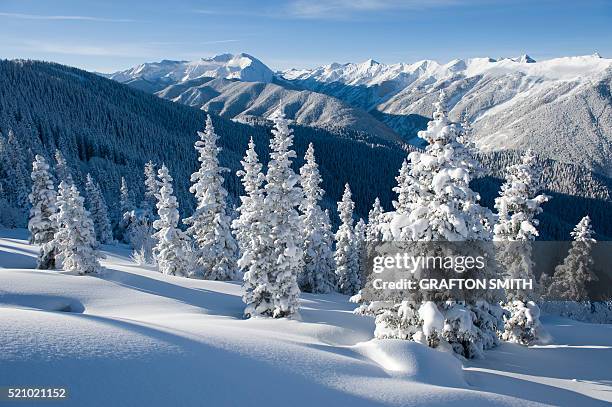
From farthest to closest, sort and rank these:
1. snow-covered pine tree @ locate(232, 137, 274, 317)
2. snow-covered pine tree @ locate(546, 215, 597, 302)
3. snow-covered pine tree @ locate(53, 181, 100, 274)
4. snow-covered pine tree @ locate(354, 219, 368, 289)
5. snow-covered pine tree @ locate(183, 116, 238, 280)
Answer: snow-covered pine tree @ locate(354, 219, 368, 289)
snow-covered pine tree @ locate(546, 215, 597, 302)
snow-covered pine tree @ locate(183, 116, 238, 280)
snow-covered pine tree @ locate(53, 181, 100, 274)
snow-covered pine tree @ locate(232, 137, 274, 317)

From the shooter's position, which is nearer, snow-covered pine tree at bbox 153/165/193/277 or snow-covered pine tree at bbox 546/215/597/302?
snow-covered pine tree at bbox 153/165/193/277

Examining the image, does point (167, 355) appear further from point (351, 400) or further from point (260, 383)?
point (351, 400)

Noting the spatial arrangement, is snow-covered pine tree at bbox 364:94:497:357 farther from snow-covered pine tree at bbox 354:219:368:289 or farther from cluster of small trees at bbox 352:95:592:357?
snow-covered pine tree at bbox 354:219:368:289

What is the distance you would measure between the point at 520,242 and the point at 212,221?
2216 cm

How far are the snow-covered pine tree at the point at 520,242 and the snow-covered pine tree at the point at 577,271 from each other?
19.3 m

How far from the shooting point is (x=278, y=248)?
21.7m

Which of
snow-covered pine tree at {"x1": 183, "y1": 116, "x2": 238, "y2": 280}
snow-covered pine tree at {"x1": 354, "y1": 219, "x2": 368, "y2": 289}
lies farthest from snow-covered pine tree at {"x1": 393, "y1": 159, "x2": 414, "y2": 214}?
snow-covered pine tree at {"x1": 354, "y1": 219, "x2": 368, "y2": 289}

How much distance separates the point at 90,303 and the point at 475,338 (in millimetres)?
18797

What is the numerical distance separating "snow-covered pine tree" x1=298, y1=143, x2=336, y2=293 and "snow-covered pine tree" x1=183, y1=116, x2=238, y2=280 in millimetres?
7684

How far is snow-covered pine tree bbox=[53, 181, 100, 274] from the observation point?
27.4 meters

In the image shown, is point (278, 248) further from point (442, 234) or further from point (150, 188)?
point (150, 188)

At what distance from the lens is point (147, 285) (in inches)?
1017

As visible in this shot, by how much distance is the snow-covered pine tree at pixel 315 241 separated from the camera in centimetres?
3678

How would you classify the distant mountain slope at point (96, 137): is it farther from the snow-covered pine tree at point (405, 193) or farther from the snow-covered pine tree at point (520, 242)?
the snow-covered pine tree at point (520, 242)
